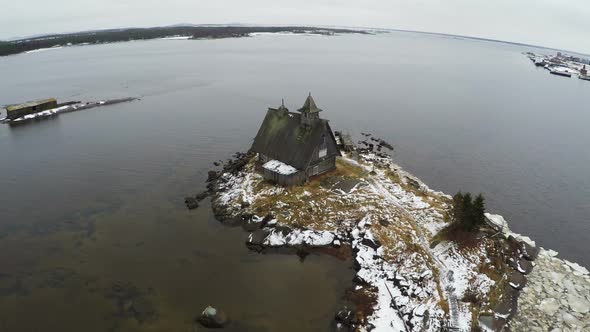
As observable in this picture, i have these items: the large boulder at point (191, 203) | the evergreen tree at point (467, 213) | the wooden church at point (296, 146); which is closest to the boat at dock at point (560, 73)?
the wooden church at point (296, 146)

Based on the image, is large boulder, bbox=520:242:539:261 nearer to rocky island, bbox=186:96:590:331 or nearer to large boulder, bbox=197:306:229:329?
rocky island, bbox=186:96:590:331

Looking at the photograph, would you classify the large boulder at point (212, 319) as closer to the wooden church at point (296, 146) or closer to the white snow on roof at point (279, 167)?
the wooden church at point (296, 146)

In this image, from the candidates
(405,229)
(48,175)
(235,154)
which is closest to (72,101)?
(48,175)

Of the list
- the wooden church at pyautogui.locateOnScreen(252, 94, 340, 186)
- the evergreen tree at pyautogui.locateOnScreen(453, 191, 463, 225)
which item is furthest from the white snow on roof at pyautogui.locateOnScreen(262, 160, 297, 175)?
the evergreen tree at pyautogui.locateOnScreen(453, 191, 463, 225)

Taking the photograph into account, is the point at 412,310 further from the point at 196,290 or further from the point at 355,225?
the point at 196,290

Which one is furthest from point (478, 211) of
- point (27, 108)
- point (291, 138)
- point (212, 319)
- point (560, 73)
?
point (560, 73)

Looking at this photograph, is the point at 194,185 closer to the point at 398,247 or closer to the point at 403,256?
the point at 398,247
